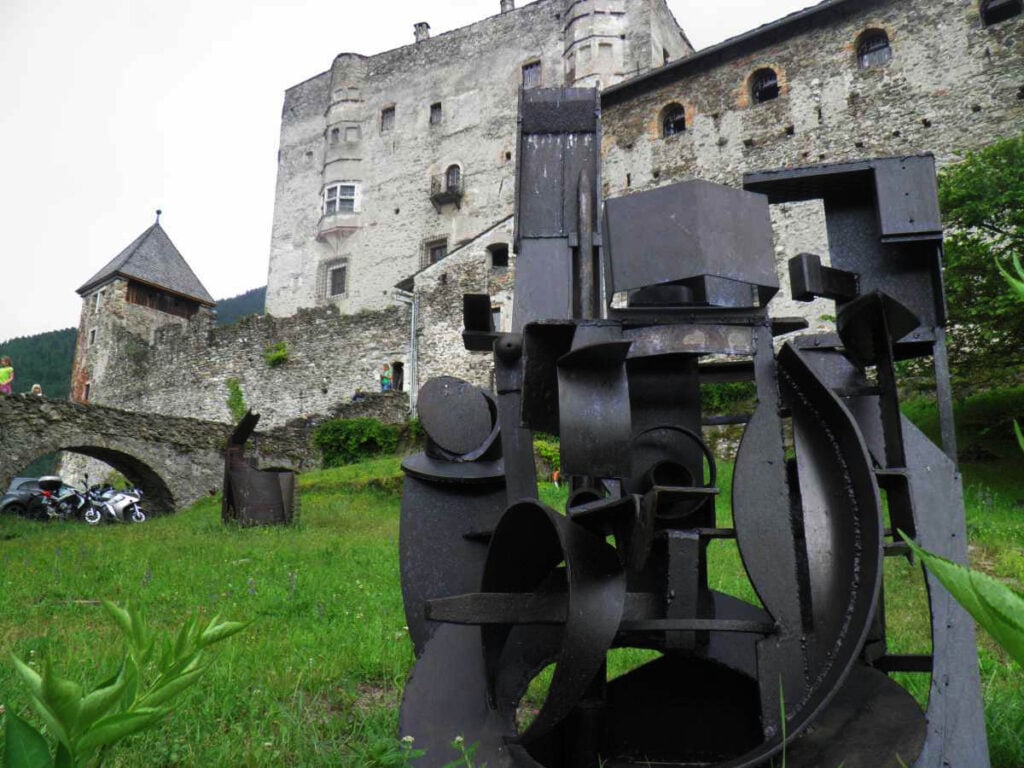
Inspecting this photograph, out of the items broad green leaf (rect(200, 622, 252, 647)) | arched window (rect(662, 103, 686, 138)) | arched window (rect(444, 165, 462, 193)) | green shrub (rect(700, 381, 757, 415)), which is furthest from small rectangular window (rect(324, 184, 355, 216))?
broad green leaf (rect(200, 622, 252, 647))

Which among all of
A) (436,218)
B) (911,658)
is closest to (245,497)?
(911,658)

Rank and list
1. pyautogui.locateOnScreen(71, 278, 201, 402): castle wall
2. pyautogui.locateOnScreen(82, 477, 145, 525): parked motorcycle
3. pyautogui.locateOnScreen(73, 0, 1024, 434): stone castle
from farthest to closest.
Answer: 1. pyautogui.locateOnScreen(71, 278, 201, 402): castle wall
2. pyautogui.locateOnScreen(73, 0, 1024, 434): stone castle
3. pyautogui.locateOnScreen(82, 477, 145, 525): parked motorcycle

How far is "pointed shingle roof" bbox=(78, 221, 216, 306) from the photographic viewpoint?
3394 cm

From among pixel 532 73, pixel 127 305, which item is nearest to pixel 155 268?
pixel 127 305

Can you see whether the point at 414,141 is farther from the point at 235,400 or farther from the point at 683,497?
the point at 683,497

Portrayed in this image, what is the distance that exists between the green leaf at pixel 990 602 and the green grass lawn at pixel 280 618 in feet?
1.84

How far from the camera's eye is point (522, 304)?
7.94 ft

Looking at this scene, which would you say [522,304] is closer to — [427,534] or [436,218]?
[427,534]

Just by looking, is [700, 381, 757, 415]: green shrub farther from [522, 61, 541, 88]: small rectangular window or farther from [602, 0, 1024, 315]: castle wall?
[522, 61, 541, 88]: small rectangular window

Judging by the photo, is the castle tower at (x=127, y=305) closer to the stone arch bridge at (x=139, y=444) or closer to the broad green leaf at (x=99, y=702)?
the stone arch bridge at (x=139, y=444)

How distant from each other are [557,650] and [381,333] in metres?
24.9

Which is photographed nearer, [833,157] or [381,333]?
[833,157]

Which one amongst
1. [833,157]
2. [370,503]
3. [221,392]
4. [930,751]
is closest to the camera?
[930,751]

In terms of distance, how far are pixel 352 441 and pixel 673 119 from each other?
1267cm
